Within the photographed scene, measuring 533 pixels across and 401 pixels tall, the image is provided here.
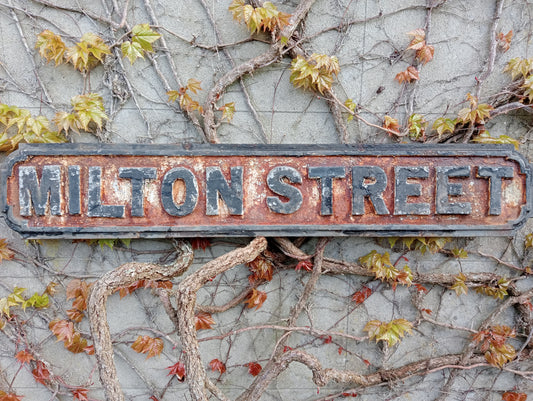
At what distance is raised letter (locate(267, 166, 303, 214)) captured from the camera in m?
2.27

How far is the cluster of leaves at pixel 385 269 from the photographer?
2469mm

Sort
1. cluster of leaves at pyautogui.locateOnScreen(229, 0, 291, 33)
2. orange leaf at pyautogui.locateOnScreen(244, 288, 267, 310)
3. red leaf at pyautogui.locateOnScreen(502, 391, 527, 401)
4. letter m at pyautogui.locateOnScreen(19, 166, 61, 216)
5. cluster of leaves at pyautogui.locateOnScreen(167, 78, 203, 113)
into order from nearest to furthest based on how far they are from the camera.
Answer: letter m at pyautogui.locateOnScreen(19, 166, 61, 216) < cluster of leaves at pyautogui.locateOnScreen(229, 0, 291, 33) < cluster of leaves at pyautogui.locateOnScreen(167, 78, 203, 113) < orange leaf at pyautogui.locateOnScreen(244, 288, 267, 310) < red leaf at pyautogui.locateOnScreen(502, 391, 527, 401)

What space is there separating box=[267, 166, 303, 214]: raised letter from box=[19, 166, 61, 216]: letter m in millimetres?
1349

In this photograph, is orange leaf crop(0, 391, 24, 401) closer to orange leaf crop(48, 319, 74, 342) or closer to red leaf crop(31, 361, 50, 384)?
red leaf crop(31, 361, 50, 384)

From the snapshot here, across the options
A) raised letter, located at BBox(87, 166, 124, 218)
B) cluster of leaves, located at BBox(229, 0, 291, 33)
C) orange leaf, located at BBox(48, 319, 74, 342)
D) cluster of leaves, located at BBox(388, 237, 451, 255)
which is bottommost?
orange leaf, located at BBox(48, 319, 74, 342)

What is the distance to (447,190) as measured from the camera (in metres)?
2.28

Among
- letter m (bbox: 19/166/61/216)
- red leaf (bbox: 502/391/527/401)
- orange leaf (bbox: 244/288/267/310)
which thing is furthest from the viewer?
red leaf (bbox: 502/391/527/401)

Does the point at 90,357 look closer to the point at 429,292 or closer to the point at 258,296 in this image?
the point at 258,296

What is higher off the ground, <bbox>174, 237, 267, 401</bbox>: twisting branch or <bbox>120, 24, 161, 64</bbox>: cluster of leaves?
<bbox>120, 24, 161, 64</bbox>: cluster of leaves

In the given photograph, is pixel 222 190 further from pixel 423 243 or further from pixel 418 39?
pixel 418 39

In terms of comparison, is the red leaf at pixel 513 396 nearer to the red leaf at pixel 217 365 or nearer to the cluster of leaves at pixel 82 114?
the red leaf at pixel 217 365

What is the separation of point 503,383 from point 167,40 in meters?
3.63

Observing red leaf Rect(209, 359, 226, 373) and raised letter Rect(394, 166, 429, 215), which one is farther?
red leaf Rect(209, 359, 226, 373)

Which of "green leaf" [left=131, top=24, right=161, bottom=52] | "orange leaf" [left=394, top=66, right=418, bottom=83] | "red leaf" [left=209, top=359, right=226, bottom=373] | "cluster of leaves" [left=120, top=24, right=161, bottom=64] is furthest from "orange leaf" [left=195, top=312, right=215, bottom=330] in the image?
"orange leaf" [left=394, top=66, right=418, bottom=83]
